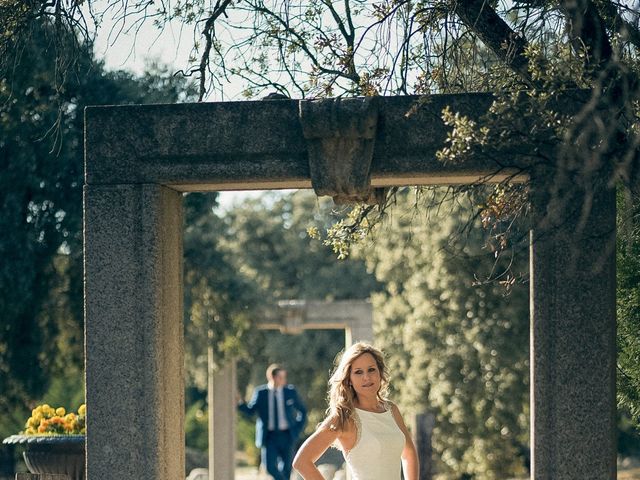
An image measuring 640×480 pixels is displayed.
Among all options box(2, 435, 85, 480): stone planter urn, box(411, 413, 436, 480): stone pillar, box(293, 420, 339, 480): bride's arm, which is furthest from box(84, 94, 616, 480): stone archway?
box(411, 413, 436, 480): stone pillar

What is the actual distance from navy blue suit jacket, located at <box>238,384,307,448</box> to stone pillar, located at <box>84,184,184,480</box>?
694 cm

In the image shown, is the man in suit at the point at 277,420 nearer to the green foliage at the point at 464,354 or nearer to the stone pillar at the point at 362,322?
the green foliage at the point at 464,354

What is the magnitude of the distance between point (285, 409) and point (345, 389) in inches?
299

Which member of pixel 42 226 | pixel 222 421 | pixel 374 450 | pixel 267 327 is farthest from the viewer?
pixel 267 327

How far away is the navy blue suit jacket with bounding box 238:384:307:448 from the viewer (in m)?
13.3

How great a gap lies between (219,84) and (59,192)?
8262 mm

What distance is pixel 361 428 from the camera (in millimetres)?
5906

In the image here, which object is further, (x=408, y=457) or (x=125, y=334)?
(x=125, y=334)

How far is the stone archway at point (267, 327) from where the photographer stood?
19359mm

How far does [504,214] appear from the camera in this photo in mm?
7473

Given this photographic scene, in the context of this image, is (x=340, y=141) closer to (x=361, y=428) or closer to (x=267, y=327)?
(x=361, y=428)

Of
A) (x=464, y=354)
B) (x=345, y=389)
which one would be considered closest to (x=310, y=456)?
(x=345, y=389)

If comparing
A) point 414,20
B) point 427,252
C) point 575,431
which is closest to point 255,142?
point 414,20

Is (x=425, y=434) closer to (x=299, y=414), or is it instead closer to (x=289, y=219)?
(x=299, y=414)
